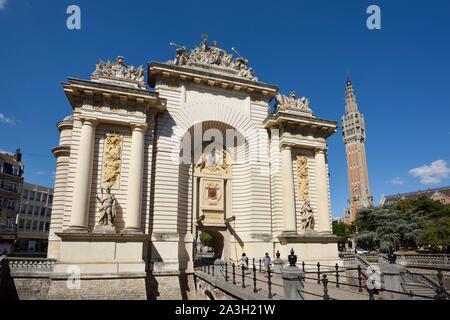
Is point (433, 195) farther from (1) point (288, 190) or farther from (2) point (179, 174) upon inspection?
(2) point (179, 174)

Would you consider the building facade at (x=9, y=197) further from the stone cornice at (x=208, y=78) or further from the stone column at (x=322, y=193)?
the stone column at (x=322, y=193)

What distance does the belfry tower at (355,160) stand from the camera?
9862 cm

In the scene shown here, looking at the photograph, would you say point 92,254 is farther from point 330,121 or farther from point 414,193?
point 414,193

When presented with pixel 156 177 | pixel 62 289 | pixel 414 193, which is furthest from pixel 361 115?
pixel 62 289

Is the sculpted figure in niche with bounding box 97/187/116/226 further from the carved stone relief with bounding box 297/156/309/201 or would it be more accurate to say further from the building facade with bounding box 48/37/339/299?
the carved stone relief with bounding box 297/156/309/201

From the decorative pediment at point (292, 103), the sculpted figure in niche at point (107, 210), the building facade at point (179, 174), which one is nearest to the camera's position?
the building facade at point (179, 174)

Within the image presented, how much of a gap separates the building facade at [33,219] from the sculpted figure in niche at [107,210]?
37904 mm

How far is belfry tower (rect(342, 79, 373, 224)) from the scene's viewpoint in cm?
9862

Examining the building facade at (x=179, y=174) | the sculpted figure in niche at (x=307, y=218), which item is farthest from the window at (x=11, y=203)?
the sculpted figure in niche at (x=307, y=218)

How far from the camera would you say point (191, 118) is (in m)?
22.7

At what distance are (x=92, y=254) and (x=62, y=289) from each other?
2000mm

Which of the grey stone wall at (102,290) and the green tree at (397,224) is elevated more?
the green tree at (397,224)

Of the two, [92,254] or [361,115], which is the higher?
[361,115]

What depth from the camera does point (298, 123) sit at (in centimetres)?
2342
